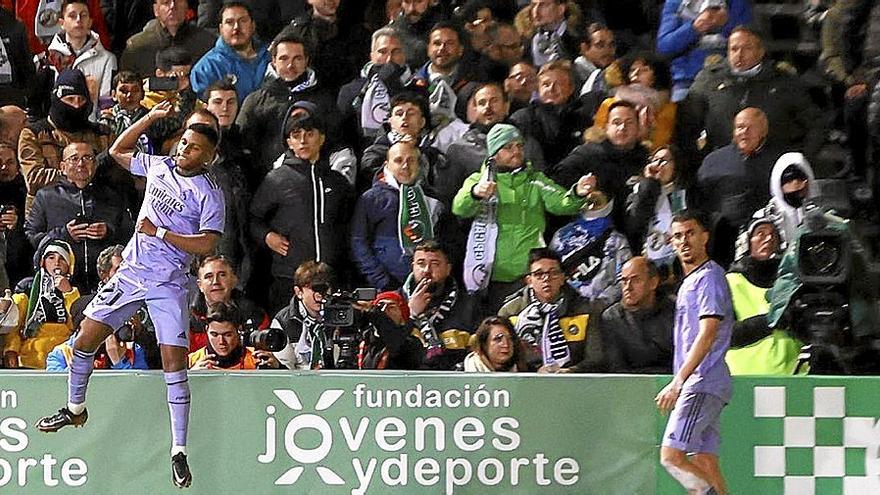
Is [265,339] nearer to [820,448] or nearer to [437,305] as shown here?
[437,305]

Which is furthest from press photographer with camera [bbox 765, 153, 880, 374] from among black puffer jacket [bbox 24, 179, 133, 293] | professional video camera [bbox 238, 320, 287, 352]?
black puffer jacket [bbox 24, 179, 133, 293]

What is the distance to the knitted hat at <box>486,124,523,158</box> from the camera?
871 cm

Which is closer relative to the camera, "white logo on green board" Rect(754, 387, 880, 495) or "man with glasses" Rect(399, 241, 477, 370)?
"white logo on green board" Rect(754, 387, 880, 495)

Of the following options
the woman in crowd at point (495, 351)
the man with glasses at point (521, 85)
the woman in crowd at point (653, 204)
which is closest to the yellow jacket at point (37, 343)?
the woman in crowd at point (495, 351)

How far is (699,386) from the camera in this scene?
8.27 meters

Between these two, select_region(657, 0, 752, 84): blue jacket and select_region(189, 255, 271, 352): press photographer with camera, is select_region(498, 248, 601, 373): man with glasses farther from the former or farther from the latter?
select_region(657, 0, 752, 84): blue jacket

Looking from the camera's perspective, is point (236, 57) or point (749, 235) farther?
point (236, 57)

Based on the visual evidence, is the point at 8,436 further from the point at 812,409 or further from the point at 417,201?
the point at 812,409

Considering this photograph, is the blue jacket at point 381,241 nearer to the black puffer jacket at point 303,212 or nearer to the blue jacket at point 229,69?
the black puffer jacket at point 303,212

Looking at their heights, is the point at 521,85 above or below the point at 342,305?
above

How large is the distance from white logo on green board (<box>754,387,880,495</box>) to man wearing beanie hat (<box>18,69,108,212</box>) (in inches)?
138

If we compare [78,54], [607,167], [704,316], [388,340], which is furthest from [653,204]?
[78,54]

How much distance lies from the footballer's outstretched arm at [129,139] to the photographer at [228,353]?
2.93ft

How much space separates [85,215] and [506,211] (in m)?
2.03
